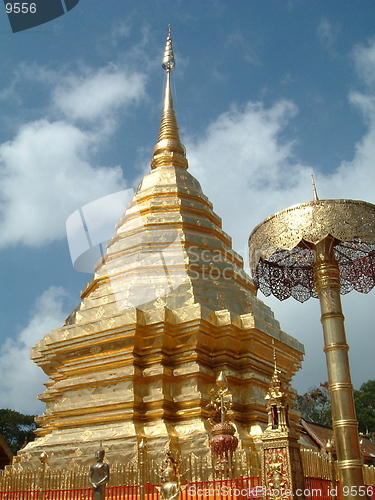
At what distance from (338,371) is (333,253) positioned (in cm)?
179

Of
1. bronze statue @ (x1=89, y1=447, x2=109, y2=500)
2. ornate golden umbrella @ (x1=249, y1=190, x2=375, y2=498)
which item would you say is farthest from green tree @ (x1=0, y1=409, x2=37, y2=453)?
ornate golden umbrella @ (x1=249, y1=190, x2=375, y2=498)

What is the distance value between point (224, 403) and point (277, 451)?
8.78 feet

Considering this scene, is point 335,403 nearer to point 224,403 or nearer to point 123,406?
point 224,403

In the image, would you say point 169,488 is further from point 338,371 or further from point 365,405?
point 365,405

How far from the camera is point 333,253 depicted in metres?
8.33

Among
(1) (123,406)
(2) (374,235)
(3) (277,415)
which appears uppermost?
(2) (374,235)

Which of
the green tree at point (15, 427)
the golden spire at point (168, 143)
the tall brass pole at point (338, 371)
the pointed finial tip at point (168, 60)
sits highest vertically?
the pointed finial tip at point (168, 60)

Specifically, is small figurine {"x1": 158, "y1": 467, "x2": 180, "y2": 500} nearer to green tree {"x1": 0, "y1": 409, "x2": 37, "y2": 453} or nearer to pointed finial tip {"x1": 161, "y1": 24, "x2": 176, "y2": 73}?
pointed finial tip {"x1": 161, "y1": 24, "x2": 176, "y2": 73}

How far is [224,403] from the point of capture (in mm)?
9867

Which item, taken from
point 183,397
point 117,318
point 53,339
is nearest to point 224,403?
point 183,397

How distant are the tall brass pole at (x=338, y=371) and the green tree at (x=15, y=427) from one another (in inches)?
1131

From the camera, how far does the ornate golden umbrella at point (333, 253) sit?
7.20m

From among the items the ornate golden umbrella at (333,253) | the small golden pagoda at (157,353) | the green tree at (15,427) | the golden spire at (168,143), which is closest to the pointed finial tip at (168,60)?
the golden spire at (168,143)

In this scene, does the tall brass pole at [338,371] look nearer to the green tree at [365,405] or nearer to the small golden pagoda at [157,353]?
the small golden pagoda at [157,353]
